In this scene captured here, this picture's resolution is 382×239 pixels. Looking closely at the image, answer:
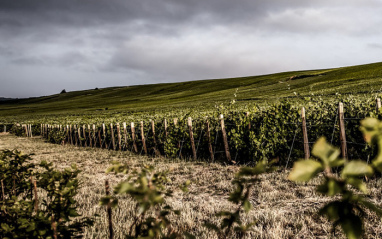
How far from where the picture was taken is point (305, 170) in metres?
0.95

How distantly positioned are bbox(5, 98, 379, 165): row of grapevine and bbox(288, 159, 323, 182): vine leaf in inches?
351

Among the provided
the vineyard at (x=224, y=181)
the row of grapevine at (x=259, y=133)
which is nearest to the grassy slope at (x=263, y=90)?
the row of grapevine at (x=259, y=133)

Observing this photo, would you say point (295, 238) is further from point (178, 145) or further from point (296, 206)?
point (178, 145)

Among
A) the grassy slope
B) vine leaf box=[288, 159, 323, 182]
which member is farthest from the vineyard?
the grassy slope

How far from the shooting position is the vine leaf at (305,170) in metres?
0.92

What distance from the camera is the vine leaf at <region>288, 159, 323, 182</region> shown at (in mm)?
915

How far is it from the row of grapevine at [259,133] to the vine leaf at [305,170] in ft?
29.3

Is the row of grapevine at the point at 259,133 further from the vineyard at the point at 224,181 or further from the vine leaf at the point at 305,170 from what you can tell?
the vine leaf at the point at 305,170

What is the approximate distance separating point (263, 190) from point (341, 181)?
22.0 feet

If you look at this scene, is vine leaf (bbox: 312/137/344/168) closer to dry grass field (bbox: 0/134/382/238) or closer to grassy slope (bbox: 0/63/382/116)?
dry grass field (bbox: 0/134/382/238)

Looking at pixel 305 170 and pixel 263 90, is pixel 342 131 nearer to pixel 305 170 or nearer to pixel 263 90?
pixel 305 170

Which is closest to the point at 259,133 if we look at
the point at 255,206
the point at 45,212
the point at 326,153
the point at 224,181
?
the point at 224,181

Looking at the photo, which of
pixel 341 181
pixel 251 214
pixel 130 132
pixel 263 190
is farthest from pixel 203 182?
pixel 130 132

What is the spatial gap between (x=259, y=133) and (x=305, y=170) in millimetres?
9922
